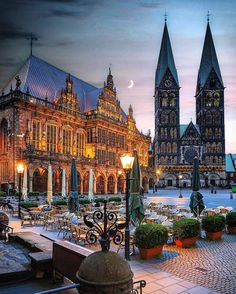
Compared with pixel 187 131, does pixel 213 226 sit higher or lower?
lower

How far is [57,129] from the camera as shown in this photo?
143ft

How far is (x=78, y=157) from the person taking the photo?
44.6m

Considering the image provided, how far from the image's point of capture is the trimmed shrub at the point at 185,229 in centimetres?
1090

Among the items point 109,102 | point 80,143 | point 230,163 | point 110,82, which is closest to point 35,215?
point 80,143

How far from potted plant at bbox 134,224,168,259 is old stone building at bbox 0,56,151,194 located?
2811cm

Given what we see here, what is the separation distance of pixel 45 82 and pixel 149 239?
40.5m

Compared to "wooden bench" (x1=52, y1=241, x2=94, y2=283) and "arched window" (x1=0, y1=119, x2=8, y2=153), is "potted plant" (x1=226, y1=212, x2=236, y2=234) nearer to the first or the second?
"wooden bench" (x1=52, y1=241, x2=94, y2=283)

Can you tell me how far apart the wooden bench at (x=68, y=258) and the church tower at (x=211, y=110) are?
88.8 meters

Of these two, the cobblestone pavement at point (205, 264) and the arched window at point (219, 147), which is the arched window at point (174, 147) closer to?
the arched window at point (219, 147)

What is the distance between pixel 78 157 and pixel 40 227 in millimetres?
29010

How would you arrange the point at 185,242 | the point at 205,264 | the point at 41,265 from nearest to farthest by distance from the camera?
the point at 41,265, the point at 205,264, the point at 185,242

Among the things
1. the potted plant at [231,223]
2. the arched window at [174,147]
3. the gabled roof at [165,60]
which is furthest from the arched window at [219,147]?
the potted plant at [231,223]

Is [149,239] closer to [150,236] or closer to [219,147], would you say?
[150,236]

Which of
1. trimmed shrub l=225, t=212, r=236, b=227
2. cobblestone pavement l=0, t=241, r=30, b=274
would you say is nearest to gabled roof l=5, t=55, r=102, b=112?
trimmed shrub l=225, t=212, r=236, b=227
